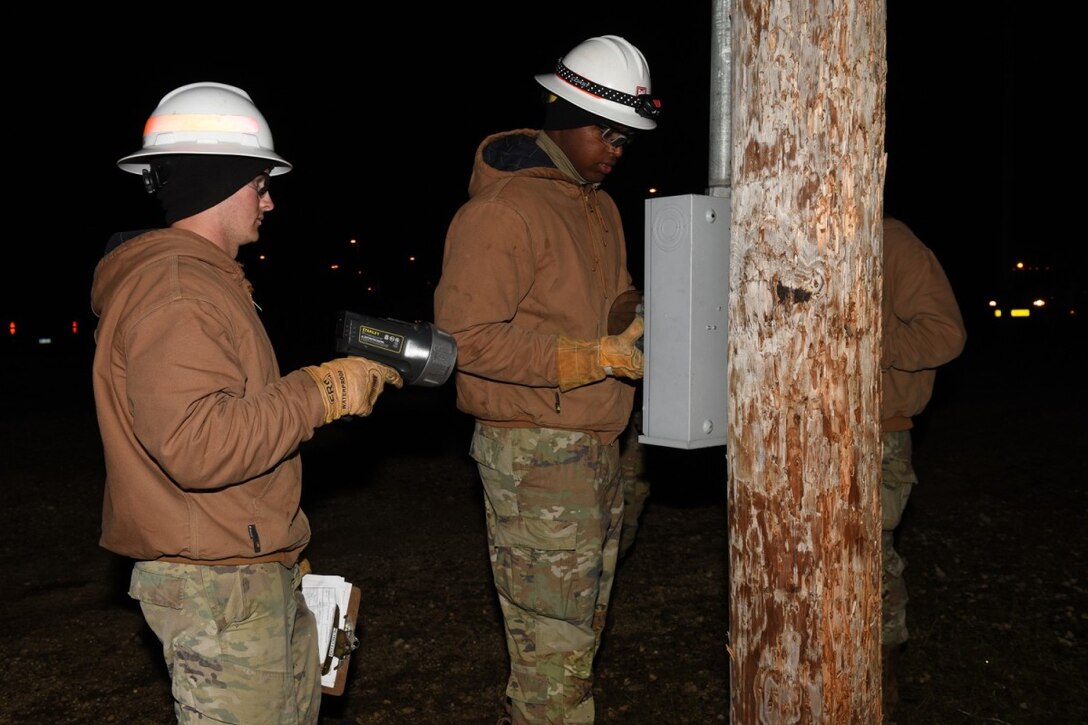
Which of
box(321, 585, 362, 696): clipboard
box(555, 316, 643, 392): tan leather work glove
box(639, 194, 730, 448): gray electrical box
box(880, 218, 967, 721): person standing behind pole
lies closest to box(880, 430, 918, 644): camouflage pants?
box(880, 218, 967, 721): person standing behind pole

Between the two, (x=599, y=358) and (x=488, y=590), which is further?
(x=488, y=590)

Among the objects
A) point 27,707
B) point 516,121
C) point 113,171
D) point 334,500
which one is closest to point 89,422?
point 334,500

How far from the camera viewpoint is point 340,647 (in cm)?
291

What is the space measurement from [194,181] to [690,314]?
4.55ft

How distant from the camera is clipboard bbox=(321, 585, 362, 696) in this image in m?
2.86

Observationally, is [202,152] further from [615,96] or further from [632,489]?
[632,489]

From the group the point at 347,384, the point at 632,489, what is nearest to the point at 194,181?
the point at 347,384

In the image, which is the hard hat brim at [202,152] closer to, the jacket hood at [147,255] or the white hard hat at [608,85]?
the jacket hood at [147,255]

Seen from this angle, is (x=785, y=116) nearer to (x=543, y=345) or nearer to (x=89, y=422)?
(x=543, y=345)

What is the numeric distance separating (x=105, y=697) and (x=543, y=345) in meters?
2.84

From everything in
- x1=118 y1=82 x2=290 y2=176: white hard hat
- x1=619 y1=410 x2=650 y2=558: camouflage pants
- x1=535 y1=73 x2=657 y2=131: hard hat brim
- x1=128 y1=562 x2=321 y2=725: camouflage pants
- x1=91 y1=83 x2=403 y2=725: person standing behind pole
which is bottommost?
x1=619 y1=410 x2=650 y2=558: camouflage pants

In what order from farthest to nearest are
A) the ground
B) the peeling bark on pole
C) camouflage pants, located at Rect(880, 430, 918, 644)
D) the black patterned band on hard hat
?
the ground < camouflage pants, located at Rect(880, 430, 918, 644) < the black patterned band on hard hat < the peeling bark on pole

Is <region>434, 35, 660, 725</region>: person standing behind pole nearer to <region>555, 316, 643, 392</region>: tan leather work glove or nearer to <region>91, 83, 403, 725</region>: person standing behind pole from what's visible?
<region>555, 316, 643, 392</region>: tan leather work glove

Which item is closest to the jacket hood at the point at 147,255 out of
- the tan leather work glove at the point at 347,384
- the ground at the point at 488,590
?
the tan leather work glove at the point at 347,384
